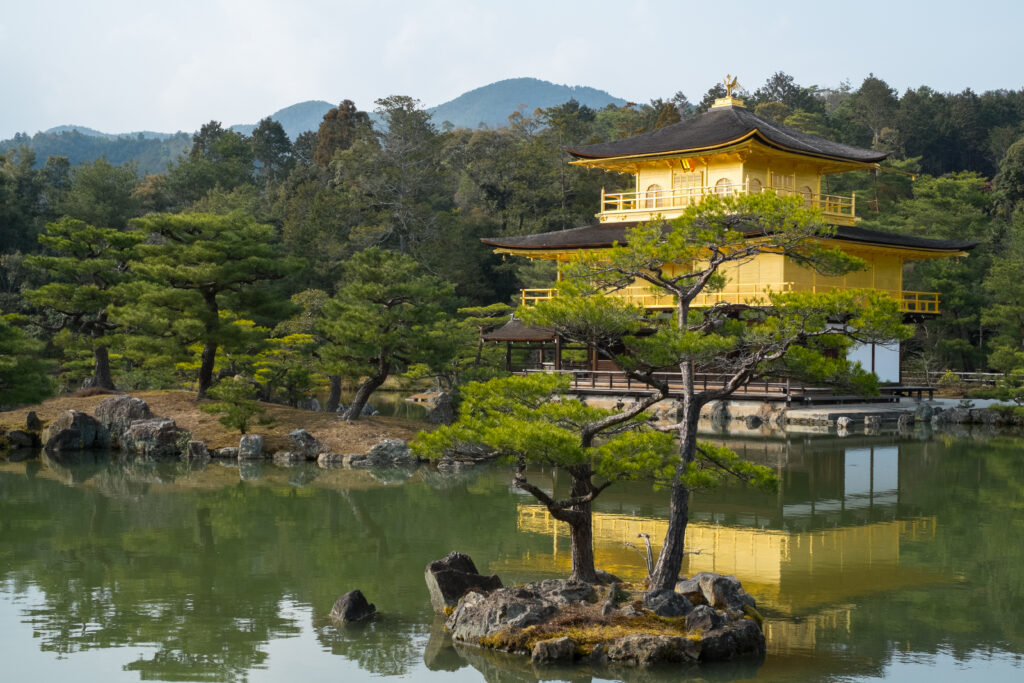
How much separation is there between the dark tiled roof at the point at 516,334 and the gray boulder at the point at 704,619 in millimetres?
18407

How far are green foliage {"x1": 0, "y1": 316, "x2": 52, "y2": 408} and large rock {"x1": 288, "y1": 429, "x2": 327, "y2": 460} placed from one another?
14.6 ft

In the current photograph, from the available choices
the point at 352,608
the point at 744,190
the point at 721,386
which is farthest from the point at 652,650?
the point at 744,190

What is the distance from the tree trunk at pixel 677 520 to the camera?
26.3 ft

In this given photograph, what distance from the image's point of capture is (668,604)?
7.78 m

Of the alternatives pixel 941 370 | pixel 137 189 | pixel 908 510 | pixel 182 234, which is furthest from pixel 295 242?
pixel 908 510

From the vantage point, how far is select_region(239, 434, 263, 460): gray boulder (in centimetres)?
1816

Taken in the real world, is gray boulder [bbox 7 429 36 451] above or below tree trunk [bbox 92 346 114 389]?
below

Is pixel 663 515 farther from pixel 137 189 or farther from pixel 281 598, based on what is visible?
pixel 137 189

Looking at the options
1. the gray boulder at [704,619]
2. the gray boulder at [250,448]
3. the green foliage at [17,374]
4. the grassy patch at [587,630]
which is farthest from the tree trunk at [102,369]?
the gray boulder at [704,619]

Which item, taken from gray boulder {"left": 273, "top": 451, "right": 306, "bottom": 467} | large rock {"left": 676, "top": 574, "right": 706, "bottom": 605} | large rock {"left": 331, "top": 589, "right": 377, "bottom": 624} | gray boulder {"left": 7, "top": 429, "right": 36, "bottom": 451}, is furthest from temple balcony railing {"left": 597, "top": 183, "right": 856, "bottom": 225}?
large rock {"left": 331, "top": 589, "right": 377, "bottom": 624}

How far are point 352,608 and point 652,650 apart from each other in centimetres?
244

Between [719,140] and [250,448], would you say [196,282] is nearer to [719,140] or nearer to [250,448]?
[250,448]

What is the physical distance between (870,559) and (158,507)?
8.65 metres

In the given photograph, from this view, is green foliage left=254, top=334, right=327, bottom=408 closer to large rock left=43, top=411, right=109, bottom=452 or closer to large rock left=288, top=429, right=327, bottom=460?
large rock left=288, top=429, right=327, bottom=460
